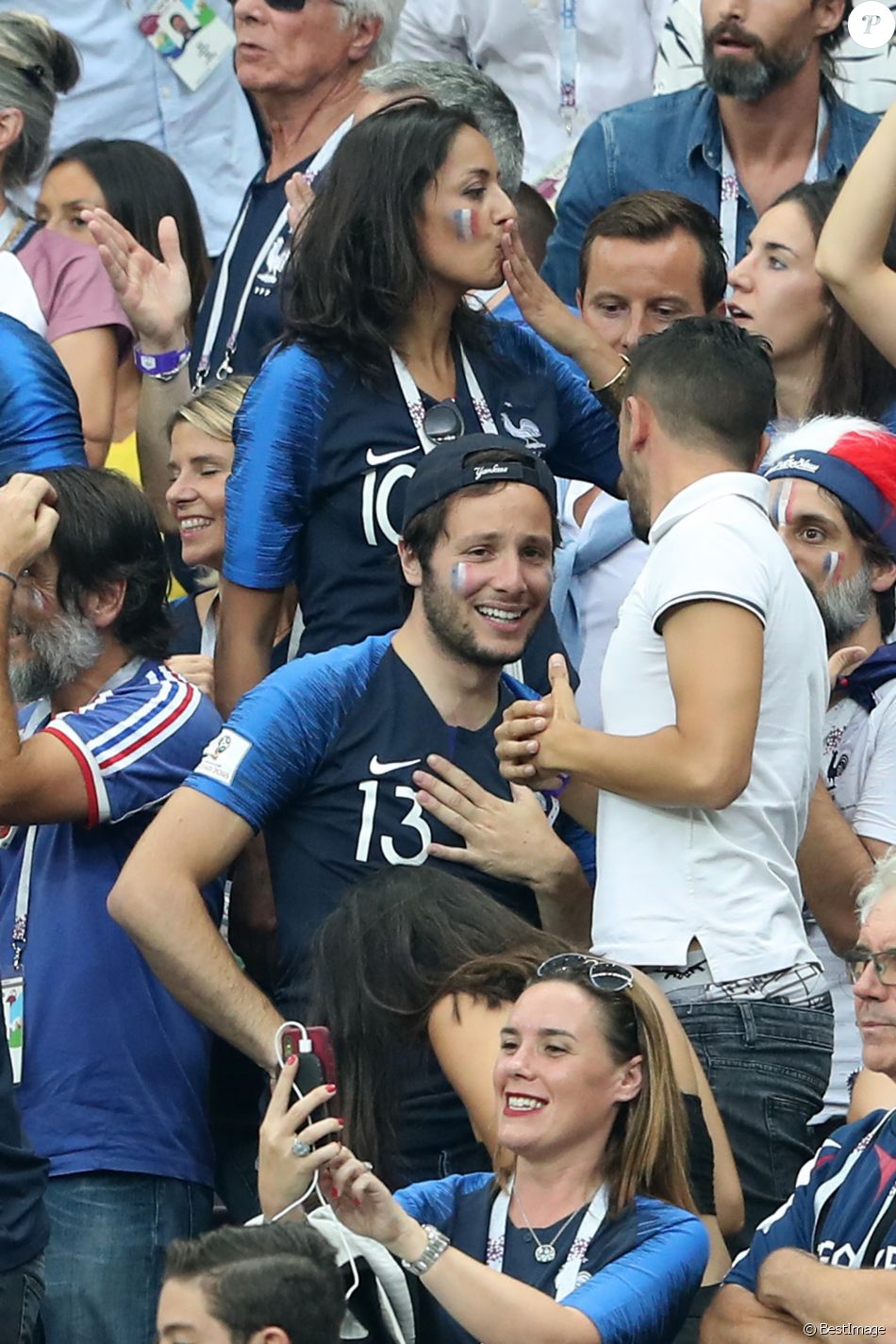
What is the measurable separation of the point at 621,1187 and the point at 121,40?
528 cm

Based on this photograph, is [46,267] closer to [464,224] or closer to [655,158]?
[464,224]

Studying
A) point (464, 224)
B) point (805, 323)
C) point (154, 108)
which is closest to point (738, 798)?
point (464, 224)

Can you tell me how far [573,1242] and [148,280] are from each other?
2890 mm

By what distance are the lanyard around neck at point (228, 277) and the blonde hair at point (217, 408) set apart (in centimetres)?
21

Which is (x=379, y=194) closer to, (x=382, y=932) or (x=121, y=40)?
(x=382, y=932)

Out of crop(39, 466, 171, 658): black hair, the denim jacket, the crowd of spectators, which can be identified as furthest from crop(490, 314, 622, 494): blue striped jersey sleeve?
the denim jacket

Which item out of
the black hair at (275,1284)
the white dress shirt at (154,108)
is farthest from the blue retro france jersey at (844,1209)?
the white dress shirt at (154,108)

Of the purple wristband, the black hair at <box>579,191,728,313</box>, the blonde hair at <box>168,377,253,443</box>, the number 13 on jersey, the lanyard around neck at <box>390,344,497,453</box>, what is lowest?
the number 13 on jersey

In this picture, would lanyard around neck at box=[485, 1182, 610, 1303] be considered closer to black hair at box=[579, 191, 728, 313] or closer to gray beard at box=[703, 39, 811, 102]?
black hair at box=[579, 191, 728, 313]

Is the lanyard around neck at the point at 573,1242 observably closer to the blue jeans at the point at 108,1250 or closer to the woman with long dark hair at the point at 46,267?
the blue jeans at the point at 108,1250

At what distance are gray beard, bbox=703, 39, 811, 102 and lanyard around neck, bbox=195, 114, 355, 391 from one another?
3.35 ft

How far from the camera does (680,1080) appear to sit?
13.1ft

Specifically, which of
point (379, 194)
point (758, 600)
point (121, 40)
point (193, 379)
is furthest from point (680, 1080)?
point (121, 40)

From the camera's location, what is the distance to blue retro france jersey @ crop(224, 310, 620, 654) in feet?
16.1
